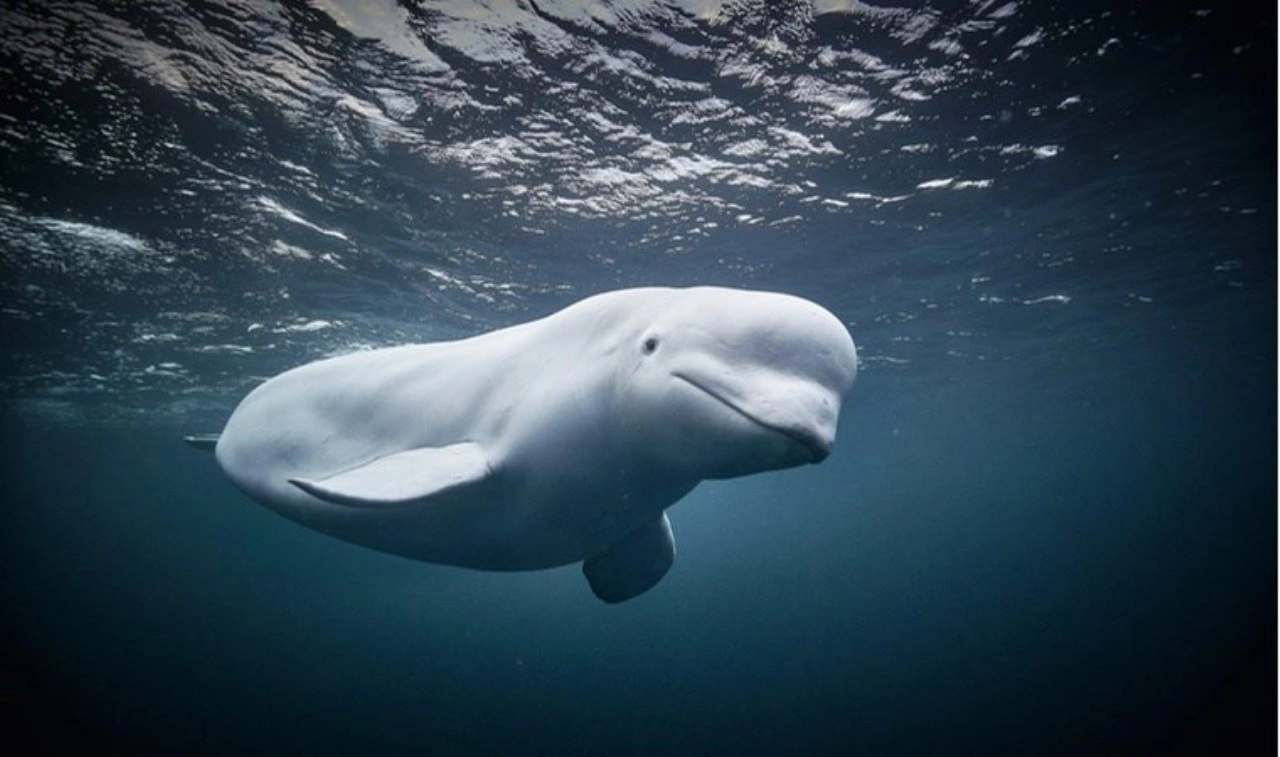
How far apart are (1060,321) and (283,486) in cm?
2296

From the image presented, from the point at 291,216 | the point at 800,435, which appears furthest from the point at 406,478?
the point at 291,216

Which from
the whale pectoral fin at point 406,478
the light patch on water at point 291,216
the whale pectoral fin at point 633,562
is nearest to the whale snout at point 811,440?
the whale pectoral fin at point 406,478

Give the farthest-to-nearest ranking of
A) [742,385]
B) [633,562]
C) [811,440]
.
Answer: [633,562] → [742,385] → [811,440]

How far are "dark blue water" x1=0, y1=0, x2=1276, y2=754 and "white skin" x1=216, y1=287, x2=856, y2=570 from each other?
4126 millimetres

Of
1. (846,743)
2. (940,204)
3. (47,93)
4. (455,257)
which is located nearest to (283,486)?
(47,93)

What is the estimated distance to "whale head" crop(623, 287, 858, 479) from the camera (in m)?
2.15

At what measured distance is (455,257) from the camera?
38.0ft

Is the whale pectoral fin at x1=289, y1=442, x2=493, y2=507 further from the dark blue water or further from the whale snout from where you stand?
the dark blue water

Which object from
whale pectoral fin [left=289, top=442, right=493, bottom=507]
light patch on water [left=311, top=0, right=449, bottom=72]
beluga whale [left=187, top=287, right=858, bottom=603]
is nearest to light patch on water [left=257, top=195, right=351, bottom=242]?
light patch on water [left=311, top=0, right=449, bottom=72]

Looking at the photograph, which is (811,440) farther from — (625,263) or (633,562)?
(625,263)

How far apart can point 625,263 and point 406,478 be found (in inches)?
393

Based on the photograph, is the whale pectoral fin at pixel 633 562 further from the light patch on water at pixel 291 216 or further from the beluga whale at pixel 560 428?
the light patch on water at pixel 291 216

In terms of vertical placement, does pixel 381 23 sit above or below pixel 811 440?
above

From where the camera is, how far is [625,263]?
1232cm
